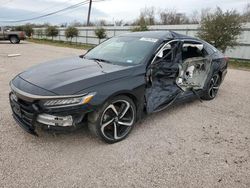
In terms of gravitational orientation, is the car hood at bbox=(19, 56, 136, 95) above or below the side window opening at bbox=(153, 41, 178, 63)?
below

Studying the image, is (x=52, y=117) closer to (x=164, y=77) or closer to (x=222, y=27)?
(x=164, y=77)

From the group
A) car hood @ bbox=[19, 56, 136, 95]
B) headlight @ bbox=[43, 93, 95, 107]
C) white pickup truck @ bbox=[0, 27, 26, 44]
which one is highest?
white pickup truck @ bbox=[0, 27, 26, 44]

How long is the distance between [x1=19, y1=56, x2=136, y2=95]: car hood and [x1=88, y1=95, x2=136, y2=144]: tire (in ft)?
1.09

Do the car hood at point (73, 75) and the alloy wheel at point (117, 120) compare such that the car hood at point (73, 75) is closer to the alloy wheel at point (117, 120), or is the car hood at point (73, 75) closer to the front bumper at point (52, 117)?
the front bumper at point (52, 117)

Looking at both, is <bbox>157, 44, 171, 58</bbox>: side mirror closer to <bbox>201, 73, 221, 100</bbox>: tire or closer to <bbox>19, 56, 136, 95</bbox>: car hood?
<bbox>19, 56, 136, 95</bbox>: car hood

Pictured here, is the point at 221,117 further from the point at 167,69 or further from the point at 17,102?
the point at 17,102

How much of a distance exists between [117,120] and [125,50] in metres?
1.33

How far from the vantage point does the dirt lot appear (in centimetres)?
204

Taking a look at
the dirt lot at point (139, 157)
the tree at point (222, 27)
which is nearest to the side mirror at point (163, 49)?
the dirt lot at point (139, 157)

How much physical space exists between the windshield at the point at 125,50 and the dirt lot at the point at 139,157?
3.78ft

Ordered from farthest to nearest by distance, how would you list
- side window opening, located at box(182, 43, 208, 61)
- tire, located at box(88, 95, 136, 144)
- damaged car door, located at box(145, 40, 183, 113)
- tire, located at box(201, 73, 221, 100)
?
1. tire, located at box(201, 73, 221, 100)
2. side window opening, located at box(182, 43, 208, 61)
3. damaged car door, located at box(145, 40, 183, 113)
4. tire, located at box(88, 95, 136, 144)

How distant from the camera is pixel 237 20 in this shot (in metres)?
11.6

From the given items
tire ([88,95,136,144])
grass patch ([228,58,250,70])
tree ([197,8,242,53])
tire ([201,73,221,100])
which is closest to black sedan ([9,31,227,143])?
tire ([88,95,136,144])

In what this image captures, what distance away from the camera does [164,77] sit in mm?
3268
